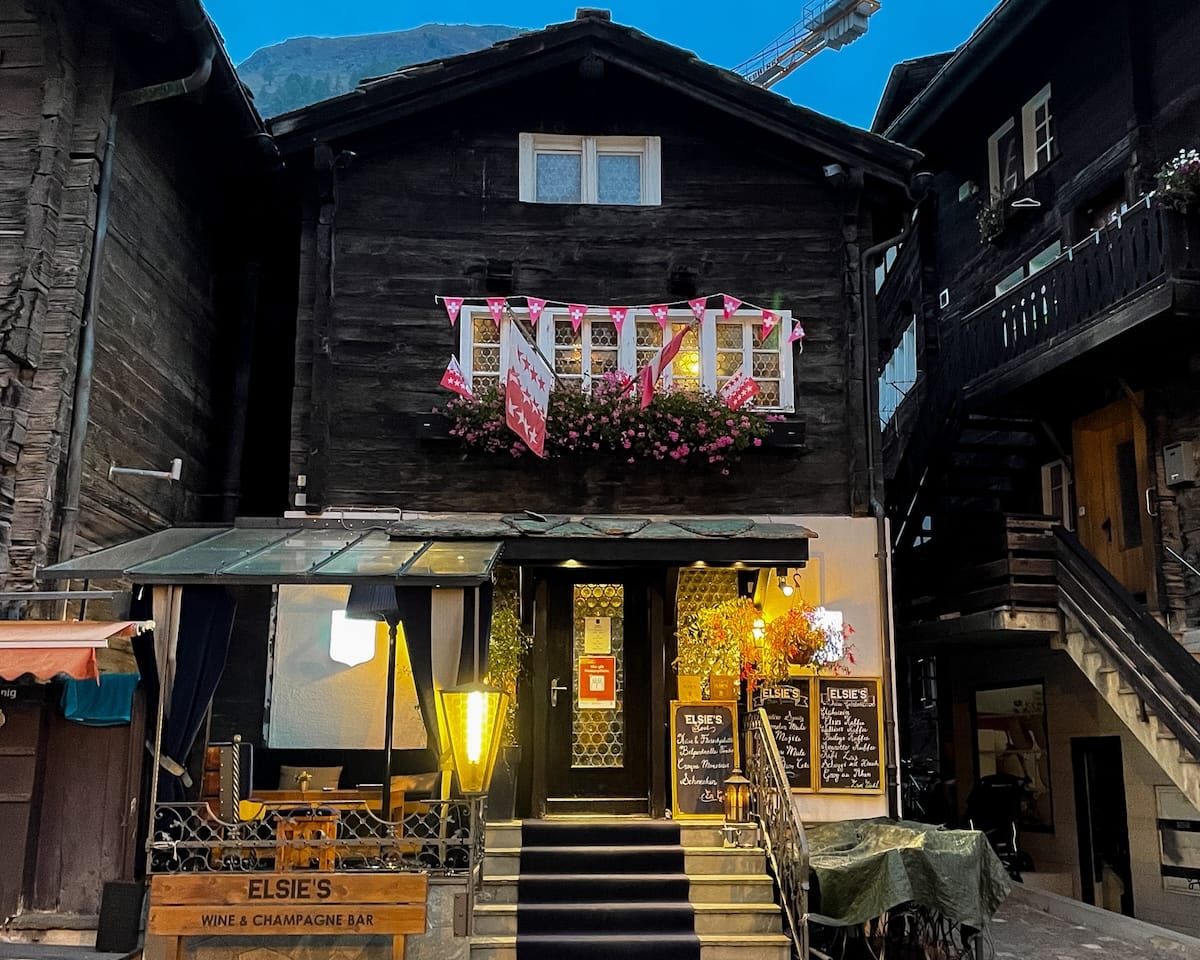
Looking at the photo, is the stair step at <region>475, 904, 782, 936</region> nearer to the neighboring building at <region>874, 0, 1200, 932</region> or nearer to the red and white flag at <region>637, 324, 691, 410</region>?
the neighboring building at <region>874, 0, 1200, 932</region>

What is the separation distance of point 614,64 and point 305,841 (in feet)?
29.8

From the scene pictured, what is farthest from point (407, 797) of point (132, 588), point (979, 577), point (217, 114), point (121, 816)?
point (217, 114)

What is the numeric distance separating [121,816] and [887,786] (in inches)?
292

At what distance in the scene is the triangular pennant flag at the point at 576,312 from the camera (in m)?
12.7

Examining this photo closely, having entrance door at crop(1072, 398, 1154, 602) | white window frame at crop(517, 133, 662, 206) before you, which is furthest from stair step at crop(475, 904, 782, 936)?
white window frame at crop(517, 133, 662, 206)

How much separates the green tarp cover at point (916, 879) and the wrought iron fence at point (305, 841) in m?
2.96

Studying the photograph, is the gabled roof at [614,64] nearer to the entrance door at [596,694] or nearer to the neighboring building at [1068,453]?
the neighboring building at [1068,453]

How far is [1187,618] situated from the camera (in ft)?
42.2

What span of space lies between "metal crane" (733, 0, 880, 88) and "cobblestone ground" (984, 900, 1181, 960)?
168 ft

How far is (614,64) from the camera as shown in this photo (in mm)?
13141

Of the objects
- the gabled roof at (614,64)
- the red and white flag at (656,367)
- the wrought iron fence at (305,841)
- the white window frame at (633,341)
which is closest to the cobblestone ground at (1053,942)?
the wrought iron fence at (305,841)

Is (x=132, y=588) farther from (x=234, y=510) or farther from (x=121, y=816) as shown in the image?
(x=234, y=510)

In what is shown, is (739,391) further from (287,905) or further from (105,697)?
(105,697)

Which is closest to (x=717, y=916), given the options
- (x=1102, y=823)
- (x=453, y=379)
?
(x=453, y=379)
